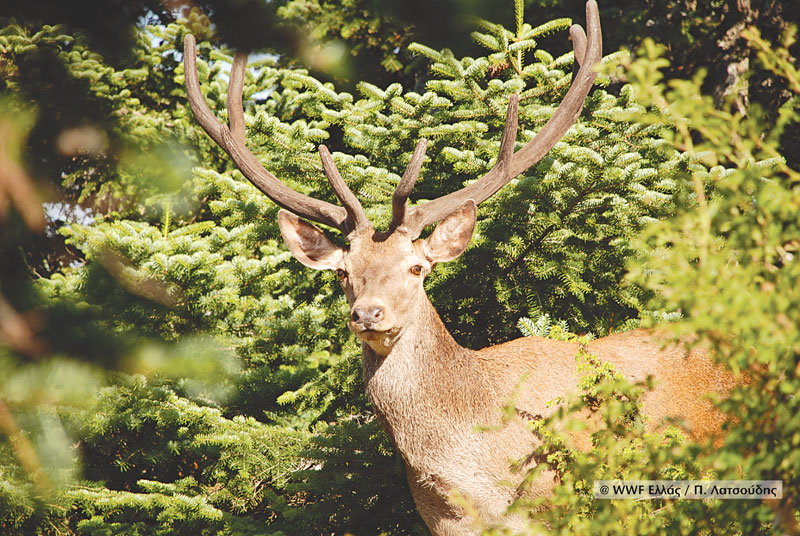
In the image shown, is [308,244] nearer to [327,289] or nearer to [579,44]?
[327,289]

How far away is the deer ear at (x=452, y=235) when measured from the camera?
4.01 m

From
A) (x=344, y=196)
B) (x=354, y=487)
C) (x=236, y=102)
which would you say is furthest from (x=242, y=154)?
(x=354, y=487)

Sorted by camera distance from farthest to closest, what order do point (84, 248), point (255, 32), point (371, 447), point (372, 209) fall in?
point (372, 209)
point (371, 447)
point (84, 248)
point (255, 32)

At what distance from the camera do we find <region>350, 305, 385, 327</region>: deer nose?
3340 mm

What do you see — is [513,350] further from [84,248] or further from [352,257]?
[84,248]

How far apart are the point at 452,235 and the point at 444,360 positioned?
79cm

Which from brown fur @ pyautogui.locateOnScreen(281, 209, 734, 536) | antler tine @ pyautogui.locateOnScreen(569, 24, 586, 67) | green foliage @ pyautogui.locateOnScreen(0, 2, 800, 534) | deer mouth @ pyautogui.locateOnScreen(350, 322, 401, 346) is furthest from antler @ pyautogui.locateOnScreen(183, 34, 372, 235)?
antler tine @ pyautogui.locateOnScreen(569, 24, 586, 67)

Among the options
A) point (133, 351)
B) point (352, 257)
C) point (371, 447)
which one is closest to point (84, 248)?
point (352, 257)

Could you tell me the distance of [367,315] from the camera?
3344 mm

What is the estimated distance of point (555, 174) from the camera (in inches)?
179

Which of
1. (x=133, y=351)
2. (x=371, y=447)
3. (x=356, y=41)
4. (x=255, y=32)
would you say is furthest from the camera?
(x=356, y=41)

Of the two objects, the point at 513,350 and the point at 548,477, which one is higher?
the point at 513,350

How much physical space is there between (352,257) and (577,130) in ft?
6.73

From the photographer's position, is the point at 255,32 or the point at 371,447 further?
the point at 371,447
